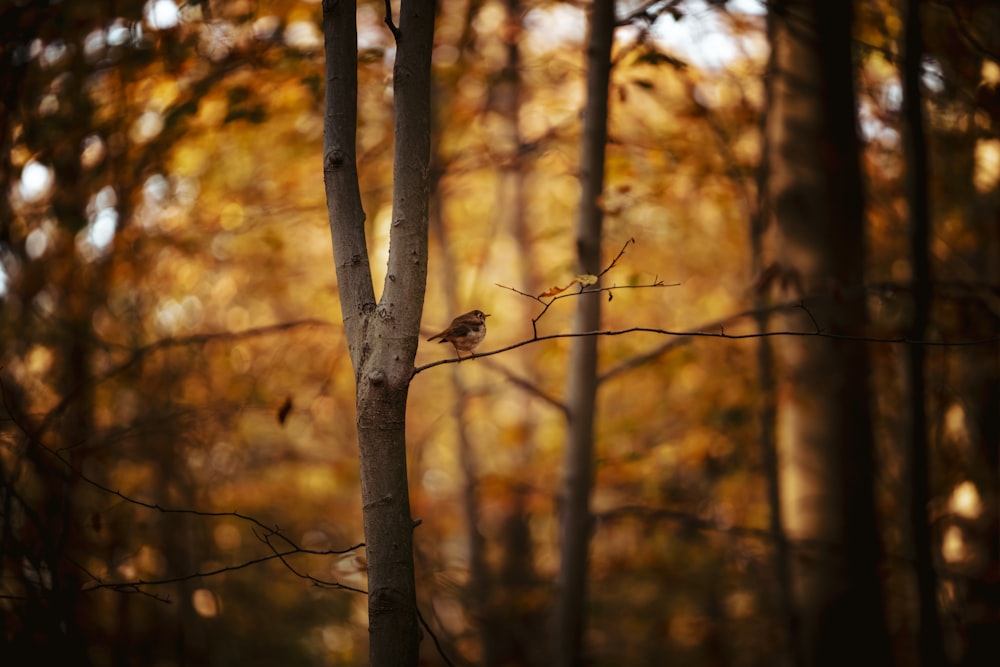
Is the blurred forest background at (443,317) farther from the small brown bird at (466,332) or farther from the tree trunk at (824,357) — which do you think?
the small brown bird at (466,332)

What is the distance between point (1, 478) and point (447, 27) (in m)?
4.85

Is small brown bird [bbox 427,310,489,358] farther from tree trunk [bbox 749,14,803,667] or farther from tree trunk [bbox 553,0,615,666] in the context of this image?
tree trunk [bbox 749,14,803,667]

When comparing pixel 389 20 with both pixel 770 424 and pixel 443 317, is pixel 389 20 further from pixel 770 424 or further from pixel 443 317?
pixel 443 317

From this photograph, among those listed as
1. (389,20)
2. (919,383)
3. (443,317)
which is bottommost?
(919,383)

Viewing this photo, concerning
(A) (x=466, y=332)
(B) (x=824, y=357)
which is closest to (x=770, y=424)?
(B) (x=824, y=357)

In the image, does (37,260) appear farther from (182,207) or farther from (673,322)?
(673,322)

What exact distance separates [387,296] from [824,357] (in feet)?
8.38

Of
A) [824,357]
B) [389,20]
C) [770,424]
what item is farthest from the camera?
[770,424]

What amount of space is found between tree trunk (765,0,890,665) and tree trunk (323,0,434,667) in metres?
2.12

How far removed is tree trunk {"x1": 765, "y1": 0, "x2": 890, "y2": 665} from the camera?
315 centimetres

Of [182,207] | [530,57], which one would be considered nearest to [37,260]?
[182,207]

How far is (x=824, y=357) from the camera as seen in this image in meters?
3.25

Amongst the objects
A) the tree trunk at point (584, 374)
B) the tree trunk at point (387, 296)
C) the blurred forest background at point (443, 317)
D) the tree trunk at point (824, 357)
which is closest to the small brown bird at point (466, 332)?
the tree trunk at point (387, 296)

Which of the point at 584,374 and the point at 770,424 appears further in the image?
the point at 770,424
